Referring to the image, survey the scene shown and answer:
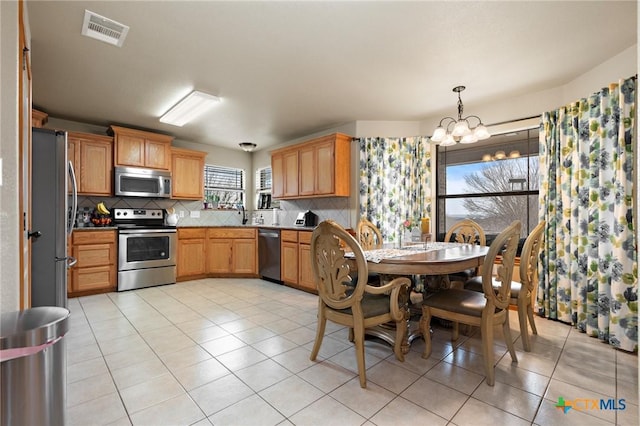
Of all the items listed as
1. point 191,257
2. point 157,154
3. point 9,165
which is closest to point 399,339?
point 9,165

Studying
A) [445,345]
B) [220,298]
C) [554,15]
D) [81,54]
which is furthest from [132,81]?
[445,345]

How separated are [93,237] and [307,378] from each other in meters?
3.74

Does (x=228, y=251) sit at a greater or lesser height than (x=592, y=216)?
lesser

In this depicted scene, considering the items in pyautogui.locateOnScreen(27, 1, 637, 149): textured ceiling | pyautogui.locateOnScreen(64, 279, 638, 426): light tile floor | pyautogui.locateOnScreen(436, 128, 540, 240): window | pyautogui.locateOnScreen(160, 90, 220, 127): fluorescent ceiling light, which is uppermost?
pyautogui.locateOnScreen(27, 1, 637, 149): textured ceiling

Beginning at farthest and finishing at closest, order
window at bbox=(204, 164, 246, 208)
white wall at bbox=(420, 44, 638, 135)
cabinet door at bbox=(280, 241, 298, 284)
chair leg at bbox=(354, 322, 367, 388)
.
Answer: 1. window at bbox=(204, 164, 246, 208)
2. cabinet door at bbox=(280, 241, 298, 284)
3. white wall at bbox=(420, 44, 638, 135)
4. chair leg at bbox=(354, 322, 367, 388)

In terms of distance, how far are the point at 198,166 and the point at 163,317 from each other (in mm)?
2935

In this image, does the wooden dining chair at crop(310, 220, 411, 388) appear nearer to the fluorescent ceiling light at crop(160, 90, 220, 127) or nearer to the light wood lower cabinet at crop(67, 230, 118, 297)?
the fluorescent ceiling light at crop(160, 90, 220, 127)

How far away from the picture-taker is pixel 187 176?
203 inches

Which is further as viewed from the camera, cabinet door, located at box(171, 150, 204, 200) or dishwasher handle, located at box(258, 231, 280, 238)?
cabinet door, located at box(171, 150, 204, 200)

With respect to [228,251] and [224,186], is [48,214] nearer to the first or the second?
[228,251]

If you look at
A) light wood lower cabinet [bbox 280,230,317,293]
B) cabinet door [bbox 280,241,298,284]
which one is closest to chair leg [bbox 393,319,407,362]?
light wood lower cabinet [bbox 280,230,317,293]

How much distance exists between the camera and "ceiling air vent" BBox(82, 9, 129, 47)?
2107mm

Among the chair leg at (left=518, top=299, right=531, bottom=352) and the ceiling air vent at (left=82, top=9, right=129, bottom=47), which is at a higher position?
the ceiling air vent at (left=82, top=9, right=129, bottom=47)

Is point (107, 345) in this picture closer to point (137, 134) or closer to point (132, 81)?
point (132, 81)
